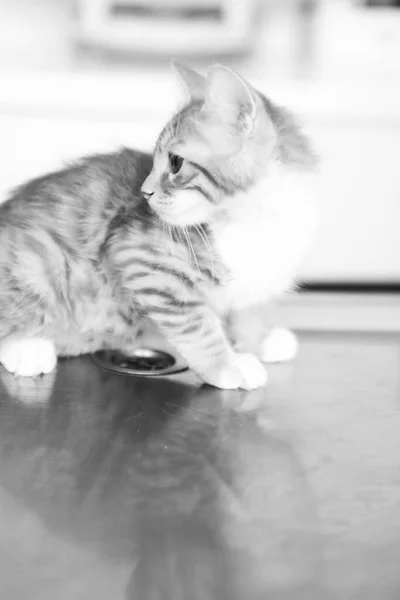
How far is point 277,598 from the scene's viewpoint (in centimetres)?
56

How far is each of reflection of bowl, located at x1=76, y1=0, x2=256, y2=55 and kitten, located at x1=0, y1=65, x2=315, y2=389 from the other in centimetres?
101

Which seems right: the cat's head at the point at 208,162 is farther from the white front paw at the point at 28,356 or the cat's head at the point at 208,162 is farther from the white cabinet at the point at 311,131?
the white cabinet at the point at 311,131

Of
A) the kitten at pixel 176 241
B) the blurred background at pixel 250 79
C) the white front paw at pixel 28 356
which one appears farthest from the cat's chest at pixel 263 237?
the blurred background at pixel 250 79

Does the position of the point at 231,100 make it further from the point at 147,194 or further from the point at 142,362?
the point at 142,362

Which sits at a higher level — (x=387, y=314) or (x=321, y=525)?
(x=321, y=525)

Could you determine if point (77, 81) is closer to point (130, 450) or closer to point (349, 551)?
point (130, 450)

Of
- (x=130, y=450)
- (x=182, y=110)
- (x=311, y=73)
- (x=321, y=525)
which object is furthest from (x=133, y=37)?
(x=321, y=525)

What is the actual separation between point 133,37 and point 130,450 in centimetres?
161

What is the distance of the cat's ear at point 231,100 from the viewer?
100 centimetres

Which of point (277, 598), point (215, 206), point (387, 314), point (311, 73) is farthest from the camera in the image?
point (311, 73)

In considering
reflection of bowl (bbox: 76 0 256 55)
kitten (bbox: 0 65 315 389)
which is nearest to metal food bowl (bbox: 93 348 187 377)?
kitten (bbox: 0 65 315 389)

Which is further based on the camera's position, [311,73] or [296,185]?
[311,73]

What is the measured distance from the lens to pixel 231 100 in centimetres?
104

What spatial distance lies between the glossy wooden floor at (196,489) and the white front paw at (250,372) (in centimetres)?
2
